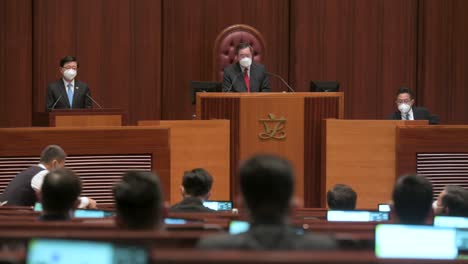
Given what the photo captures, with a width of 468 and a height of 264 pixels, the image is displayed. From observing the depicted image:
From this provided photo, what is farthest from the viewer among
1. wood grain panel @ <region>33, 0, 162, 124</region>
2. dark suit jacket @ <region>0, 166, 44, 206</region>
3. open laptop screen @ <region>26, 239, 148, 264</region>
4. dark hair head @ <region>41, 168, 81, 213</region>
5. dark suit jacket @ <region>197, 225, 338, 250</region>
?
wood grain panel @ <region>33, 0, 162, 124</region>

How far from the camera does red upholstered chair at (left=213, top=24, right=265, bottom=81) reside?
479 inches

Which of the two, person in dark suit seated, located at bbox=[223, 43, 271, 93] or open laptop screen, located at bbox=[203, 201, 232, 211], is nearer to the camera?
open laptop screen, located at bbox=[203, 201, 232, 211]

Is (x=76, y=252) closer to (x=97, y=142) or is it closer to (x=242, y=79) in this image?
(x=97, y=142)

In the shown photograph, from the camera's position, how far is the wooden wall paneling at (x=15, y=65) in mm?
12039

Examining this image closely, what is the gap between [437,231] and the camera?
3793 millimetres

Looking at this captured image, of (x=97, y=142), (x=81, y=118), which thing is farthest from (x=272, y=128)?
(x=81, y=118)

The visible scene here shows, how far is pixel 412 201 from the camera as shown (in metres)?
4.13

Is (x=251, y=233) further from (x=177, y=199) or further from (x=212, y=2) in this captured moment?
(x=212, y=2)

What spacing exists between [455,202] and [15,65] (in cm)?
773

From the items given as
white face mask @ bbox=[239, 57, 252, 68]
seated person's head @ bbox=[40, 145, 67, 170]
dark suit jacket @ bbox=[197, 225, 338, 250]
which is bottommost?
dark suit jacket @ bbox=[197, 225, 338, 250]

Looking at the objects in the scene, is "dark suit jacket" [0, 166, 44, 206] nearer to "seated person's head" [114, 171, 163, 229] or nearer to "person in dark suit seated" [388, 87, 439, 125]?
"seated person's head" [114, 171, 163, 229]

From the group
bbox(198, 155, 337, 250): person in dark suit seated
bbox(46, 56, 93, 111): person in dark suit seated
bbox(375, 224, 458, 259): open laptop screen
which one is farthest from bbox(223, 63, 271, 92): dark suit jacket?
bbox(198, 155, 337, 250): person in dark suit seated

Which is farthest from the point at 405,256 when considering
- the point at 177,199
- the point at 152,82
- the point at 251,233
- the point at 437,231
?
the point at 152,82

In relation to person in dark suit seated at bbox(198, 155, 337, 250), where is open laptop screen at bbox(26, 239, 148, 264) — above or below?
below
